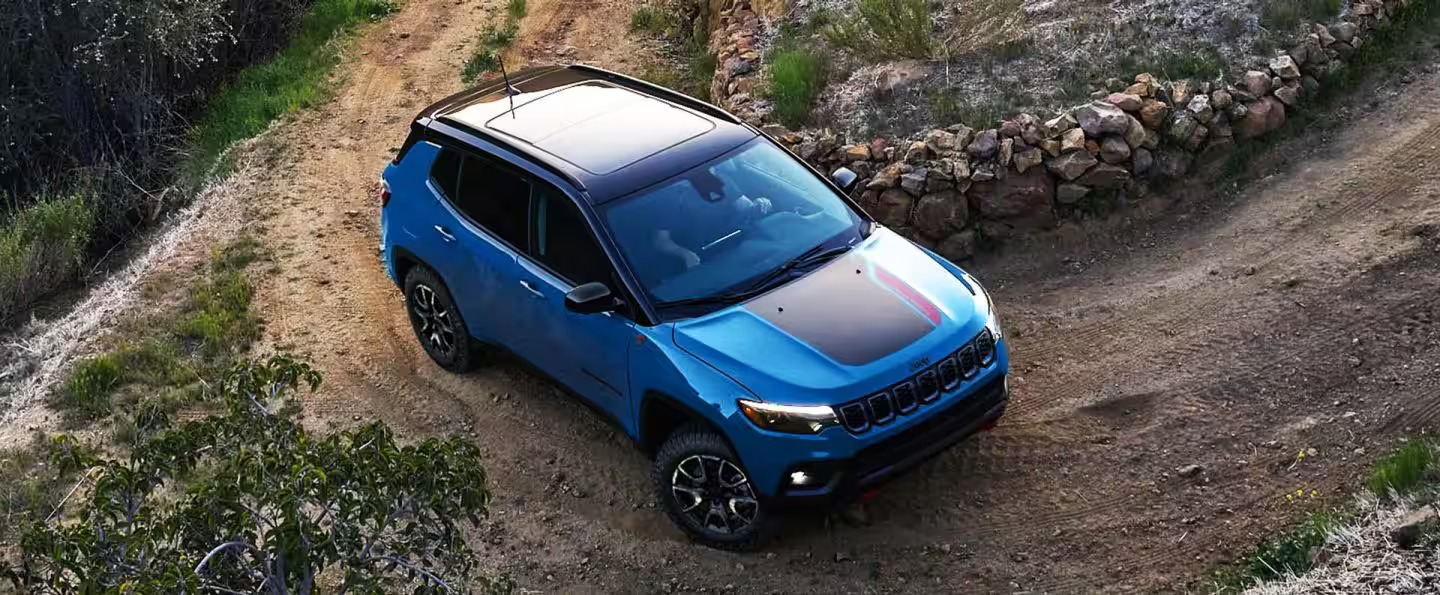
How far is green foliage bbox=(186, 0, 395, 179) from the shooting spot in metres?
12.8

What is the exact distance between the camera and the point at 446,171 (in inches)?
298

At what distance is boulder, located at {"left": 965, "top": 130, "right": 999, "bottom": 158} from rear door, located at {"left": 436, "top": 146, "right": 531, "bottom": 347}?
3.22 meters

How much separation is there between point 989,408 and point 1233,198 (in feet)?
11.3

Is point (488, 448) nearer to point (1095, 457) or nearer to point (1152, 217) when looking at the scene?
point (1095, 457)

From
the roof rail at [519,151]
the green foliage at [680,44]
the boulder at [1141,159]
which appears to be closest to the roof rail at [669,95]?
the roof rail at [519,151]

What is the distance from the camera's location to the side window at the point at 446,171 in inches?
296

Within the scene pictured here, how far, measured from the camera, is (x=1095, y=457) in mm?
6840

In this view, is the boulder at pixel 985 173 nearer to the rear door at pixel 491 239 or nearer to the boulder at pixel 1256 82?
the boulder at pixel 1256 82

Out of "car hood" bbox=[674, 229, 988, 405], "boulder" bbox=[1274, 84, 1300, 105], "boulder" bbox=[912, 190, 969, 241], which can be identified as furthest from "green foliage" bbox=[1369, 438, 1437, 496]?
"boulder" bbox=[1274, 84, 1300, 105]

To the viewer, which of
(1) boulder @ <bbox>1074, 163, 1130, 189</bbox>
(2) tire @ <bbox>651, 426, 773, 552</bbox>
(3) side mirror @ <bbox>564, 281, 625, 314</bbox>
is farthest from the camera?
(1) boulder @ <bbox>1074, 163, 1130, 189</bbox>

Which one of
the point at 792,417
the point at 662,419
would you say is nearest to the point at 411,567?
the point at 792,417

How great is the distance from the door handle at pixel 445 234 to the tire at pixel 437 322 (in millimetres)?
336

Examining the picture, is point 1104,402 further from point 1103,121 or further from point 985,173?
point 1103,121

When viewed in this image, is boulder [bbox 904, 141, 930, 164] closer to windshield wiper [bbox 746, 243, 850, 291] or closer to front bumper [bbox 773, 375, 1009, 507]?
windshield wiper [bbox 746, 243, 850, 291]
